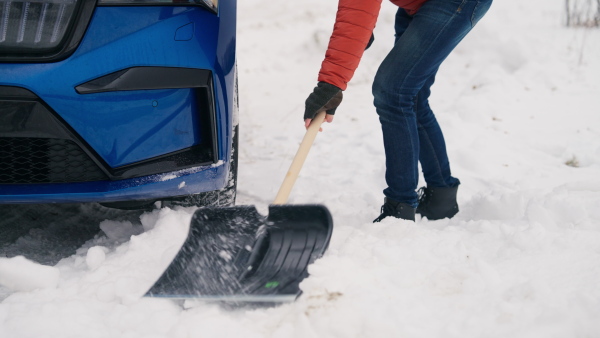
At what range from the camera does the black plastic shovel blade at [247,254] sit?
1.77m

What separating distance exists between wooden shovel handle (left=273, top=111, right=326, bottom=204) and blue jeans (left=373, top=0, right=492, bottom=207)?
0.29 metres

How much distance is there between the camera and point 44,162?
1999 millimetres

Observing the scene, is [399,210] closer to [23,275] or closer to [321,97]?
[321,97]

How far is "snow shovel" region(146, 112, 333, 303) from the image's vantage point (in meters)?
1.77

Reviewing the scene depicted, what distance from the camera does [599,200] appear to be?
8.20 feet

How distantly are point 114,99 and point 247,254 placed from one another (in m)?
0.67

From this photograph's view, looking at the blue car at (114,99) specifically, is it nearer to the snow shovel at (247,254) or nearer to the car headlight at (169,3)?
the car headlight at (169,3)

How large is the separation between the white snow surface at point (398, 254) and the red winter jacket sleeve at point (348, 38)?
23.0 inches

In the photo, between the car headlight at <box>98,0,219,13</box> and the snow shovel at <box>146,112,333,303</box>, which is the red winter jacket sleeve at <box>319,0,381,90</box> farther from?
the snow shovel at <box>146,112,333,303</box>

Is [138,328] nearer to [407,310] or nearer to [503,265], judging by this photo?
[407,310]

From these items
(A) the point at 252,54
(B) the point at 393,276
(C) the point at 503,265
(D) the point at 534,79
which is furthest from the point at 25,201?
(A) the point at 252,54

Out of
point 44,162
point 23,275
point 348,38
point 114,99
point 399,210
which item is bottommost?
point 23,275

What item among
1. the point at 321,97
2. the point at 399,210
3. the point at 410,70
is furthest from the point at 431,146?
the point at 321,97

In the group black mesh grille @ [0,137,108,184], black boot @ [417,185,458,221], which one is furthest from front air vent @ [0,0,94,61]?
black boot @ [417,185,458,221]
